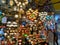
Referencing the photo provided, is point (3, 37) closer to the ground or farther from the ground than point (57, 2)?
closer to the ground

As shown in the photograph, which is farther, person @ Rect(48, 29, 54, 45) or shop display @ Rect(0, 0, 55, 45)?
person @ Rect(48, 29, 54, 45)

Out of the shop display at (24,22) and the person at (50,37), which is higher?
the shop display at (24,22)

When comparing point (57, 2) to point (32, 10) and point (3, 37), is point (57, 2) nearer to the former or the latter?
point (32, 10)

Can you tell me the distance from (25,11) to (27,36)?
0.96 ft

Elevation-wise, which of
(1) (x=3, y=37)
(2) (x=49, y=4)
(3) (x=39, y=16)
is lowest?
(1) (x=3, y=37)

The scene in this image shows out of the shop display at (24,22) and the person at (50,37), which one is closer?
the shop display at (24,22)

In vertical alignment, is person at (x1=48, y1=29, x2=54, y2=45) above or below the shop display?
below

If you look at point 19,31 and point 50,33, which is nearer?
point 19,31

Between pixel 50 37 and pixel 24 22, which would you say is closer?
pixel 24 22

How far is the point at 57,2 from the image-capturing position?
2277mm

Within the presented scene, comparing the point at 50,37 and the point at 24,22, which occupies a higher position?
the point at 24,22

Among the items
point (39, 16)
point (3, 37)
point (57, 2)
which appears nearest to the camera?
point (3, 37)

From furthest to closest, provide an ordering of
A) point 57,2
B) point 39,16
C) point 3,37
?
point 57,2 → point 39,16 → point 3,37

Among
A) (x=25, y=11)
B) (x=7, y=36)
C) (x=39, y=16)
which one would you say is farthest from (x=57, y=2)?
(x=7, y=36)
